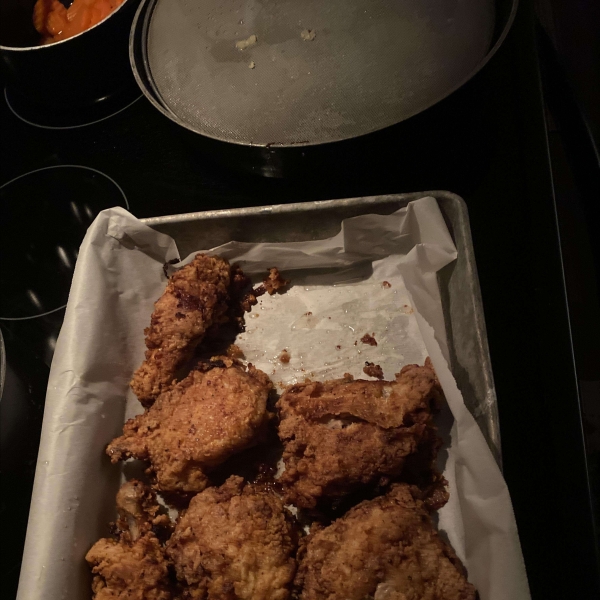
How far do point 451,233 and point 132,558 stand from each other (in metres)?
0.91

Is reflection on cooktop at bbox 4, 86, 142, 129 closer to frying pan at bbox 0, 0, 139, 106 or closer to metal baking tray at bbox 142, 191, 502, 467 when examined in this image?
frying pan at bbox 0, 0, 139, 106

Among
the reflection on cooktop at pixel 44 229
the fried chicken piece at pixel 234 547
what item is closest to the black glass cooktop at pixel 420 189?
the reflection on cooktop at pixel 44 229

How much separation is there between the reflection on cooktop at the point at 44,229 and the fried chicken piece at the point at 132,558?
1.90ft

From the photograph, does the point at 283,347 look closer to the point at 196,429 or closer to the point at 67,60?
the point at 196,429

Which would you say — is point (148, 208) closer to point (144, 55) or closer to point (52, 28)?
point (144, 55)

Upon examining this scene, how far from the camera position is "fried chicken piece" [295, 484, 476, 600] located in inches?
33.3

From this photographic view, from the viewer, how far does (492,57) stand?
3.29ft

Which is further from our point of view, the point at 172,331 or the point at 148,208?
the point at 148,208

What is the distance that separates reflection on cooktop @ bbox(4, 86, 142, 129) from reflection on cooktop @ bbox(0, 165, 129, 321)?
0.57 ft

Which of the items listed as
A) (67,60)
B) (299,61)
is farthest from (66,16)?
(299,61)

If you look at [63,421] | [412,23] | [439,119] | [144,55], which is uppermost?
[144,55]

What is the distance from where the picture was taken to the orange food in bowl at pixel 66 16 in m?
1.53

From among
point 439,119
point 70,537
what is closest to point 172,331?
point 70,537

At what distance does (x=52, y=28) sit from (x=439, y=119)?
127 centimetres
